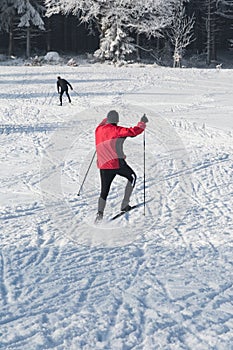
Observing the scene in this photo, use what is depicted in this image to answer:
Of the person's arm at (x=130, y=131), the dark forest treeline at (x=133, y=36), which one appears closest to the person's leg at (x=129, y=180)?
the person's arm at (x=130, y=131)

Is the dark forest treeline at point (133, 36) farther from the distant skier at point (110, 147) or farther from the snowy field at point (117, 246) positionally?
the distant skier at point (110, 147)

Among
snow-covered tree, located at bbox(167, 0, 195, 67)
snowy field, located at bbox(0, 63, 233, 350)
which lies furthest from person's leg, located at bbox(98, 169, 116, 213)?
snow-covered tree, located at bbox(167, 0, 195, 67)

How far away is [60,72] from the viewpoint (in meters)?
28.9

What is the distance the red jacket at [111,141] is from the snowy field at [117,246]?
0.96 meters

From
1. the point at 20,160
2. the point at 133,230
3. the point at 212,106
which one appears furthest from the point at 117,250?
the point at 212,106

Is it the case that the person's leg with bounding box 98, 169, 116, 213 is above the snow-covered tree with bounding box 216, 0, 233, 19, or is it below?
below

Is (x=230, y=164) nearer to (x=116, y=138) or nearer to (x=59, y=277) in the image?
(x=116, y=138)

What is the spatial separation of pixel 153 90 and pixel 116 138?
16.3 m

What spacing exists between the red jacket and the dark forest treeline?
34.7 m

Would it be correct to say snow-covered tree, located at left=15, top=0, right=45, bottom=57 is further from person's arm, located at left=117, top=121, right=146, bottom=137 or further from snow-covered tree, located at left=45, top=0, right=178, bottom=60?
person's arm, located at left=117, top=121, right=146, bottom=137

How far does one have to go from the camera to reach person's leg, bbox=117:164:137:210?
23.7 ft

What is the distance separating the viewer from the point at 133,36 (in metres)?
43.1

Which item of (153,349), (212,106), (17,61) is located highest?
(17,61)

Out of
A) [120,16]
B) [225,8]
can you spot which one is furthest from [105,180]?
[225,8]
